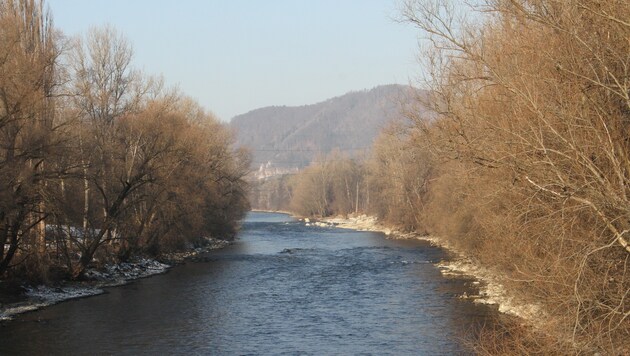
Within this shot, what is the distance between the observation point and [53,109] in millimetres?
24703

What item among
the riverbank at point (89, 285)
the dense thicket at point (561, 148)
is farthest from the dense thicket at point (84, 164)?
the dense thicket at point (561, 148)

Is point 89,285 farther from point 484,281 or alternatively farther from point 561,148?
point 561,148

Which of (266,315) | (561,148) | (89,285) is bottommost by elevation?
(266,315)

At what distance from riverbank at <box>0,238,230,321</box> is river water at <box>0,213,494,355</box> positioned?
2.20 ft

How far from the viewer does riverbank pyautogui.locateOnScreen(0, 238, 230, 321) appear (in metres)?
23.0

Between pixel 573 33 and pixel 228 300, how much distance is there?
19113mm

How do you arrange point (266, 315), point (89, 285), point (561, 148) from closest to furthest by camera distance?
point (561, 148), point (266, 315), point (89, 285)

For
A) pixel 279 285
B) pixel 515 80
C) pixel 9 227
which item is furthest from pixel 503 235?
pixel 9 227

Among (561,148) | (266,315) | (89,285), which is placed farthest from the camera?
(89,285)

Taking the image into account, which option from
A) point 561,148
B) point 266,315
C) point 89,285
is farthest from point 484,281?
point 561,148

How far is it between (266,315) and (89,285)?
10.0 m

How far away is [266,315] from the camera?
2255 centimetres

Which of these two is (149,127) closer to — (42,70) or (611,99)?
(42,70)

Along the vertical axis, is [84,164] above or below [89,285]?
above
